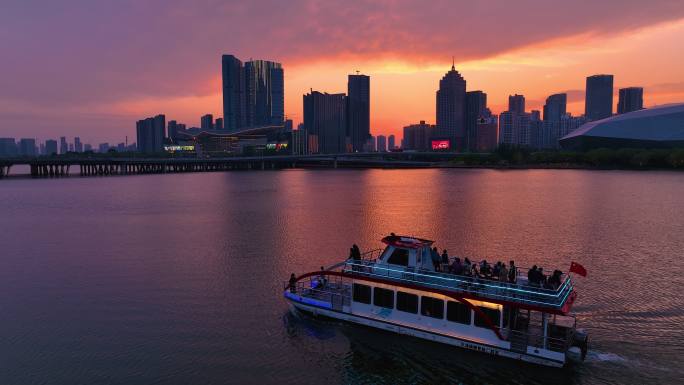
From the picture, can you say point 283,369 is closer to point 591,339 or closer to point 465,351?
point 465,351

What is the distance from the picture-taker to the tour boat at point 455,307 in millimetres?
18281

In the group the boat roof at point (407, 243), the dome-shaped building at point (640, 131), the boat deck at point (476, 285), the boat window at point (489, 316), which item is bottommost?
the boat window at point (489, 316)

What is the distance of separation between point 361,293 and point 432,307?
3.50 metres

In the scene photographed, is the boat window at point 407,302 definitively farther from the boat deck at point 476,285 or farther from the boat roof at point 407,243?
the boat roof at point 407,243

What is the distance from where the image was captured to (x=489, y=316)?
19.0 metres

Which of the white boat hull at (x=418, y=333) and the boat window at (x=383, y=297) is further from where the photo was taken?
the boat window at (x=383, y=297)

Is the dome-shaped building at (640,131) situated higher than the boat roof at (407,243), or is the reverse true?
the dome-shaped building at (640,131)

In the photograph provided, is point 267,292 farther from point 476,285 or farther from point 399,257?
point 476,285

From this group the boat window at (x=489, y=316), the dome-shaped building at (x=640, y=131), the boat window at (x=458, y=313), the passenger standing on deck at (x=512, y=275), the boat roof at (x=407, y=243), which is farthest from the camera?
the dome-shaped building at (x=640, y=131)

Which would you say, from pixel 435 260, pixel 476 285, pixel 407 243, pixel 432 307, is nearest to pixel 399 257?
pixel 407 243

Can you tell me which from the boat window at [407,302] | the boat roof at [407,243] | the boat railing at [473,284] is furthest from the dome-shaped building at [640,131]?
the boat window at [407,302]

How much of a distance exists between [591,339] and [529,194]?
61.9 m

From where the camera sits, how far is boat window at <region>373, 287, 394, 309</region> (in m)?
20.9

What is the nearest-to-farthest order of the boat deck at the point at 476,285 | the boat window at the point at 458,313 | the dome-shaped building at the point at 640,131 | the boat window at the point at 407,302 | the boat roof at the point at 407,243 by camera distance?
1. the boat deck at the point at 476,285
2. the boat window at the point at 458,313
3. the boat window at the point at 407,302
4. the boat roof at the point at 407,243
5. the dome-shaped building at the point at 640,131
